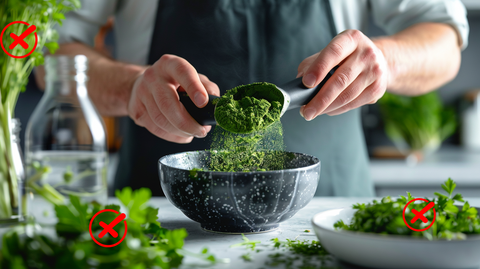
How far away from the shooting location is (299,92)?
0.73 meters

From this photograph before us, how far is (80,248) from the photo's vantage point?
0.39m

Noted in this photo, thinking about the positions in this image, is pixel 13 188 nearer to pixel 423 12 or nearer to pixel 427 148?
pixel 423 12

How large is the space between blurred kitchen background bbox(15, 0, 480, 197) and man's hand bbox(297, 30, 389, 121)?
1.19 metres

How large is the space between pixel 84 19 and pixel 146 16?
20 cm

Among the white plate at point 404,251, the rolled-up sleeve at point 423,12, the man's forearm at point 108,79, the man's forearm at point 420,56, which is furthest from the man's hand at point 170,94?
the rolled-up sleeve at point 423,12

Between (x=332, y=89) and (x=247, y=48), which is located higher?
(x=247, y=48)

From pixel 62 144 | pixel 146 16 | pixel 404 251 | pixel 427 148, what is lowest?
pixel 427 148

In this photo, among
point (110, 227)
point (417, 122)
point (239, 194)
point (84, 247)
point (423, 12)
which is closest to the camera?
point (84, 247)

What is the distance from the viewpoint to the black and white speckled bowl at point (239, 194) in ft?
1.97

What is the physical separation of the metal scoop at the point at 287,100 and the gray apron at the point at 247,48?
34 cm

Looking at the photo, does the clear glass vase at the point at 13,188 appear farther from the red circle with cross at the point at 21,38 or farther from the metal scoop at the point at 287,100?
the metal scoop at the point at 287,100

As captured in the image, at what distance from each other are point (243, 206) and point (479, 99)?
2.09 m

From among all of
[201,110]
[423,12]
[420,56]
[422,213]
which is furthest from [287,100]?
[423,12]

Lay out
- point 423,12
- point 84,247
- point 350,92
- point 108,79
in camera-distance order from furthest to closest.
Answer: point 423,12
point 108,79
point 350,92
point 84,247
